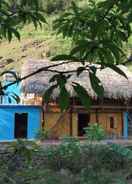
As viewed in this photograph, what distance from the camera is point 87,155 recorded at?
23.7 feet

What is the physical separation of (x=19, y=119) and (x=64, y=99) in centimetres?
1751

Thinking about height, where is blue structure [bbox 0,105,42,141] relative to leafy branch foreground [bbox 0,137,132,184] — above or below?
above

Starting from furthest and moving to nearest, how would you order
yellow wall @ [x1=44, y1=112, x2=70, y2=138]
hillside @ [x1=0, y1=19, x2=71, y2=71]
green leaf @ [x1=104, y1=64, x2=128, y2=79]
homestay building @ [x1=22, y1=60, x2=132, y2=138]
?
hillside @ [x1=0, y1=19, x2=71, y2=71] → yellow wall @ [x1=44, y1=112, x2=70, y2=138] → homestay building @ [x1=22, y1=60, x2=132, y2=138] → green leaf @ [x1=104, y1=64, x2=128, y2=79]

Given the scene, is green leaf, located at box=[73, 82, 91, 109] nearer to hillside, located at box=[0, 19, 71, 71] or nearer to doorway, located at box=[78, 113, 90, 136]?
doorway, located at box=[78, 113, 90, 136]

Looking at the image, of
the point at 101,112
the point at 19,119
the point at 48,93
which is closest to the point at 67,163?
the point at 48,93

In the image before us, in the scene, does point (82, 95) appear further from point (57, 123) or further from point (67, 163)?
point (57, 123)

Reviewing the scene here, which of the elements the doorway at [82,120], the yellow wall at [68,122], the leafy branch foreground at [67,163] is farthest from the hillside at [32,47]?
the leafy branch foreground at [67,163]

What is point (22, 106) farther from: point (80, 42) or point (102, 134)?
point (80, 42)

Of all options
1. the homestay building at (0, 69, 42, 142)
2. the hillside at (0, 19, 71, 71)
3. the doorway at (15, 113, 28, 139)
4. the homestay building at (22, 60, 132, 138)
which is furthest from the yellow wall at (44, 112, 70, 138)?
the hillside at (0, 19, 71, 71)

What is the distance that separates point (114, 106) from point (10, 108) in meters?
3.72

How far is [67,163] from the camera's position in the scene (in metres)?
7.06

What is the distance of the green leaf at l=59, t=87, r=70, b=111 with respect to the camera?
143 centimetres

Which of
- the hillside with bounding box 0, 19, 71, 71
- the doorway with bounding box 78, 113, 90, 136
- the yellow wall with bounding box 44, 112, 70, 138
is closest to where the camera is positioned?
the yellow wall with bounding box 44, 112, 70, 138

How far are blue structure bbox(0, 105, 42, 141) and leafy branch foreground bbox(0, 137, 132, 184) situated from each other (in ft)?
35.8
